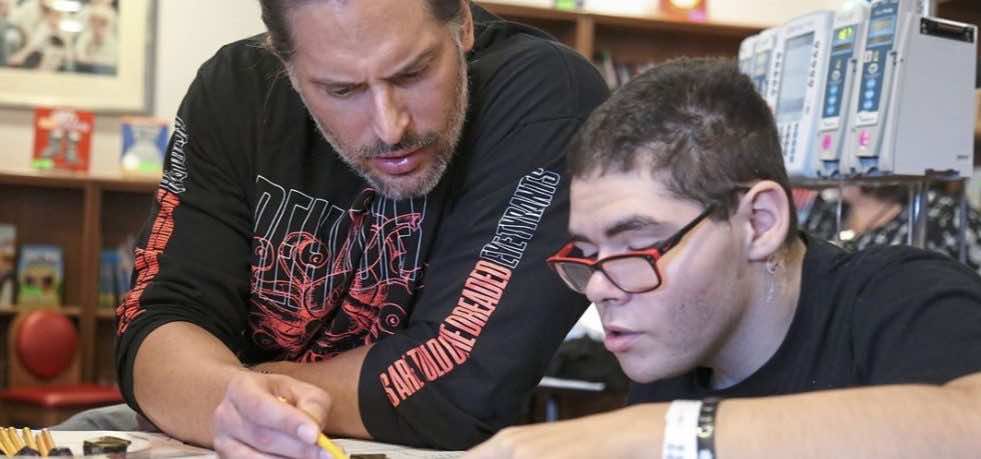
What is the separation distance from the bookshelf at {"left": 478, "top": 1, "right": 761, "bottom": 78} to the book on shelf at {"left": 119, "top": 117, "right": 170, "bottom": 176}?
157 cm

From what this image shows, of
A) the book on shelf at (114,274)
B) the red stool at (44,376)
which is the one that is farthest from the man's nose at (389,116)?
the book on shelf at (114,274)

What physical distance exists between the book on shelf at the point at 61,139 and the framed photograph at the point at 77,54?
0.21m

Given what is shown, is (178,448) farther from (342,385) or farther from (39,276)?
(39,276)

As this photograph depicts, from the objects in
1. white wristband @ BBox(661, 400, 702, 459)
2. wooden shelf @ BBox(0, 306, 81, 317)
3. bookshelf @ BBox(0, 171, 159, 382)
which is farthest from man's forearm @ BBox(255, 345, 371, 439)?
wooden shelf @ BBox(0, 306, 81, 317)

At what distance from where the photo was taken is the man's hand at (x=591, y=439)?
3.34 feet

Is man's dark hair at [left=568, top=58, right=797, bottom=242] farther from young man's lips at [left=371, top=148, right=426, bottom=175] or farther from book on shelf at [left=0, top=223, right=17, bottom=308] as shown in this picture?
book on shelf at [left=0, top=223, right=17, bottom=308]

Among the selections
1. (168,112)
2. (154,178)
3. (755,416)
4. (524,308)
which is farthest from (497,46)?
(168,112)

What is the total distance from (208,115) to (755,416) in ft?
3.35

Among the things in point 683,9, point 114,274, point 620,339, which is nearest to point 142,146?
point 114,274

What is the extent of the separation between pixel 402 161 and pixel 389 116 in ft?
0.25

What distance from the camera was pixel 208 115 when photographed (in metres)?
1.75

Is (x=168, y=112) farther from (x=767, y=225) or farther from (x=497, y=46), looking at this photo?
(x=767, y=225)

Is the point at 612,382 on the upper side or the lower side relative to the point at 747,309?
lower

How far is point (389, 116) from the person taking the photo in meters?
1.49
